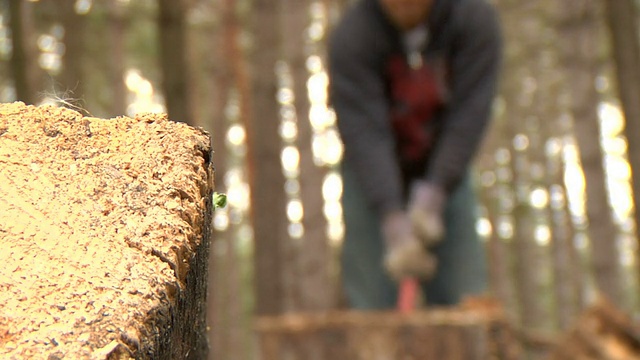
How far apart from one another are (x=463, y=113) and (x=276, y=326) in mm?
1420

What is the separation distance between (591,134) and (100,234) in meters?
8.25

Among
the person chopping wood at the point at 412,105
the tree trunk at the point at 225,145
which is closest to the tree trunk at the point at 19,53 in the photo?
the tree trunk at the point at 225,145

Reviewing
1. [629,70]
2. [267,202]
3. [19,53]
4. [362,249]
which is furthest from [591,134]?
Result: [19,53]

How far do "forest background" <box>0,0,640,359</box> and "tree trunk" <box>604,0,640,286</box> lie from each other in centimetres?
1

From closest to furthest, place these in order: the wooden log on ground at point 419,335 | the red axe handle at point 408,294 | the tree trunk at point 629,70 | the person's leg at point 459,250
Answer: the wooden log on ground at point 419,335
the red axe handle at point 408,294
the person's leg at point 459,250
the tree trunk at point 629,70

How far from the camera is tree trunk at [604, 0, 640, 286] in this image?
729 centimetres

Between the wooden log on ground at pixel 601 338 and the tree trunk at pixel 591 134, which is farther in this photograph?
the tree trunk at pixel 591 134

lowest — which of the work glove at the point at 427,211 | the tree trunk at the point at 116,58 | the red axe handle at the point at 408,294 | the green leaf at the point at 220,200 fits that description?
the red axe handle at the point at 408,294

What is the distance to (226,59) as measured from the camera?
41.1 ft

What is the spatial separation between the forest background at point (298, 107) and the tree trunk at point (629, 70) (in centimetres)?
1

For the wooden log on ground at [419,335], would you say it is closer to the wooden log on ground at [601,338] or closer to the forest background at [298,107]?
the forest background at [298,107]

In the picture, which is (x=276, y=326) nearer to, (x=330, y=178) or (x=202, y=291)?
(x=202, y=291)

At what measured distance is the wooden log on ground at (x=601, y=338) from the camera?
5.29 m

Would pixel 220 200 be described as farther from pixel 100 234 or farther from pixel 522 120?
pixel 522 120
